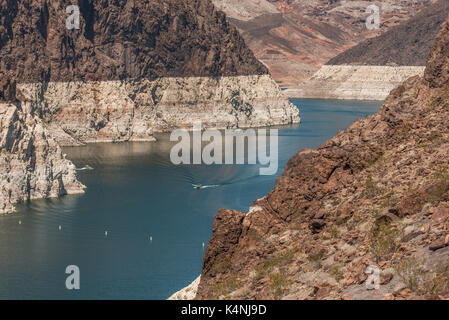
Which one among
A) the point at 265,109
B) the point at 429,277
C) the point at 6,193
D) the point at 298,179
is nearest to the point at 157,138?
the point at 265,109

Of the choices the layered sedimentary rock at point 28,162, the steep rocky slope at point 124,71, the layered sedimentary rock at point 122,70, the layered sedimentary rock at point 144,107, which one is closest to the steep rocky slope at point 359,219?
the layered sedimentary rock at point 28,162

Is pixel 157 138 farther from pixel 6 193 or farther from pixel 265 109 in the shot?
pixel 6 193

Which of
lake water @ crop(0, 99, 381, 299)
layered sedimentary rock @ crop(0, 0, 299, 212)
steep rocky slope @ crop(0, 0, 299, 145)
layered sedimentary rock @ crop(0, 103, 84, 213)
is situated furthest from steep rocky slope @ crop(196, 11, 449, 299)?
layered sedimentary rock @ crop(0, 0, 299, 212)

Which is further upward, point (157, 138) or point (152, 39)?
point (152, 39)

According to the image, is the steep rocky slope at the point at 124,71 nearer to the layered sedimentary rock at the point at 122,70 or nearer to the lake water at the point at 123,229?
the layered sedimentary rock at the point at 122,70

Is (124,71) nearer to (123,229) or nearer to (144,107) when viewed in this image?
(144,107)

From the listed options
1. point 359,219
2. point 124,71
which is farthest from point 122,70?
point 359,219
